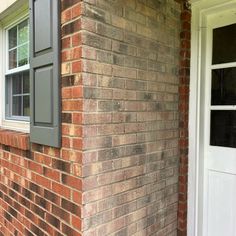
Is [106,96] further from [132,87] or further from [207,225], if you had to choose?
[207,225]

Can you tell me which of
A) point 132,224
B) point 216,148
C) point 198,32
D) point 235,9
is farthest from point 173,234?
point 235,9

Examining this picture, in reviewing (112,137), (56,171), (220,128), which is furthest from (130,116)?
(220,128)

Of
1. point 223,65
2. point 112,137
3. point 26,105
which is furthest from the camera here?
point 26,105

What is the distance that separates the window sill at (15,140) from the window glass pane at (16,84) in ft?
1.65

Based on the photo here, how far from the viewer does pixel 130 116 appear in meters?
2.11

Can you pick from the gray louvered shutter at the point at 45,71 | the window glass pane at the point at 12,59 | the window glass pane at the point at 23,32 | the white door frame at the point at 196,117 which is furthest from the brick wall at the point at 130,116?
the window glass pane at the point at 12,59

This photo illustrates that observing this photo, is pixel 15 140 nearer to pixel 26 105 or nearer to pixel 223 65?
pixel 26 105

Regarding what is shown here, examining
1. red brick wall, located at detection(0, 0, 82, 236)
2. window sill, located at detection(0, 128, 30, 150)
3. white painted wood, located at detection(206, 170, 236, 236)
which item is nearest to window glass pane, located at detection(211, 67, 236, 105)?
white painted wood, located at detection(206, 170, 236, 236)

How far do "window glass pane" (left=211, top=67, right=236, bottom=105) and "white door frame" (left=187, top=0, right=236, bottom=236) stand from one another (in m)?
0.10

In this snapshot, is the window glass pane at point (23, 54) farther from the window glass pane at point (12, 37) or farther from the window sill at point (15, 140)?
the window sill at point (15, 140)

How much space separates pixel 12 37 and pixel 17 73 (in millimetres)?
446

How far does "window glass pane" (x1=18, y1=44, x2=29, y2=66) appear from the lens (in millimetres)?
2912

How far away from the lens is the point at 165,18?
2391 mm

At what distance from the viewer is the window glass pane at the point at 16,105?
3025mm
